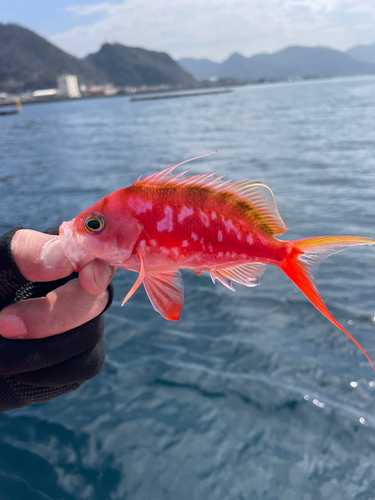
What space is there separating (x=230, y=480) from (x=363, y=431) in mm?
1856

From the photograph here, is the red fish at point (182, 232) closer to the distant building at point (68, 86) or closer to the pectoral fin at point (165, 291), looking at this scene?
the pectoral fin at point (165, 291)

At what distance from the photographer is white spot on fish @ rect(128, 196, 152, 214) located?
6.65ft

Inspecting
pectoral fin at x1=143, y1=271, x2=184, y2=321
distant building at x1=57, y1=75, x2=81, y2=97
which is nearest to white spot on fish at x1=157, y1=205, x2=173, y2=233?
pectoral fin at x1=143, y1=271, x2=184, y2=321

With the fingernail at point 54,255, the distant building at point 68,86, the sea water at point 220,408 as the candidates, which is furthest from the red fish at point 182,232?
the distant building at point 68,86

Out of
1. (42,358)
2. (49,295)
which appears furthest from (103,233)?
(42,358)

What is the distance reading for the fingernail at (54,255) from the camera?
2158 mm

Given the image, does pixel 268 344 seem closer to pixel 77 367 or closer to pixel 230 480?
pixel 230 480

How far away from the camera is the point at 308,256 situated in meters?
2.11

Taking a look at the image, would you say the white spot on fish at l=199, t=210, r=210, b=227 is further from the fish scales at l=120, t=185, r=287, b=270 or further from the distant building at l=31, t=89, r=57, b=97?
the distant building at l=31, t=89, r=57, b=97

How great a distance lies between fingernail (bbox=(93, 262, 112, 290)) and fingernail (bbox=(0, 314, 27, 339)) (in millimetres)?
623

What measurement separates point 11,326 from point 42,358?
1.31ft

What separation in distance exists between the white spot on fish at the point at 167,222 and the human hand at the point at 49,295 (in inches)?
18.4

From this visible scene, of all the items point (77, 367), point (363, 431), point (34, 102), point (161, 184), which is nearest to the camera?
point (161, 184)

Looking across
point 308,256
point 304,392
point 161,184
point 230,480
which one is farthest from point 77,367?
point 304,392
